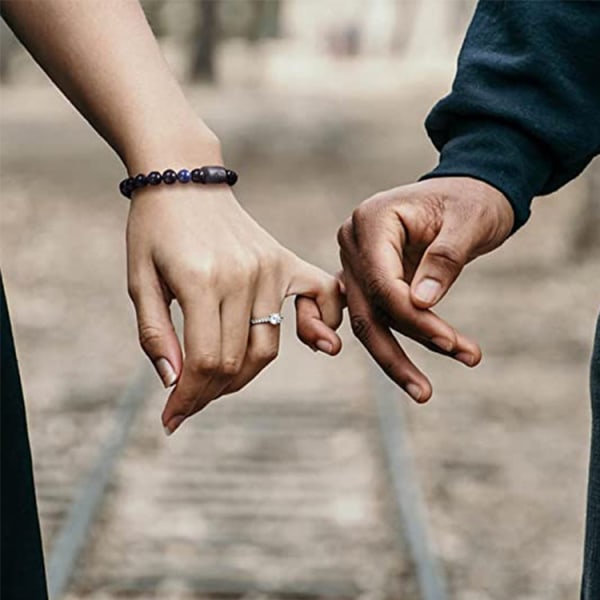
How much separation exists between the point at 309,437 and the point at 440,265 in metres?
4.35

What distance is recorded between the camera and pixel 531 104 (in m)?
1.94

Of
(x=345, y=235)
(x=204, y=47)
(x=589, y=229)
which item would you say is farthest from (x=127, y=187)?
(x=204, y=47)

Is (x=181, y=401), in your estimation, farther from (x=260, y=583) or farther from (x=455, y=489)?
(x=455, y=489)

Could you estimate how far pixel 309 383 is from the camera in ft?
23.3

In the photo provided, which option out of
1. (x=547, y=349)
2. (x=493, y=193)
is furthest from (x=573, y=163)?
(x=547, y=349)

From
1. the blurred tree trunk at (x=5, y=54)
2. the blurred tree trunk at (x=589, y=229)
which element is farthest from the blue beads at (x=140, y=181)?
the blurred tree trunk at (x=5, y=54)

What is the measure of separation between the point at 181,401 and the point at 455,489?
4.21m

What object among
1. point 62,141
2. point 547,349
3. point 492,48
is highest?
point 492,48

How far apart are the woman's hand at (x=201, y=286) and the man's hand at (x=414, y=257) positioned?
0.91 ft

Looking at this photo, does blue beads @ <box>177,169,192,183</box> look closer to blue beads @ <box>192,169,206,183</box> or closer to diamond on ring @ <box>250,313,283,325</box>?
blue beads @ <box>192,169,206,183</box>

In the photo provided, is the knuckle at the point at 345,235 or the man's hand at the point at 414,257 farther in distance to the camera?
the knuckle at the point at 345,235

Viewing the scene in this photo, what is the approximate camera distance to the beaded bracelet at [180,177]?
4.89ft

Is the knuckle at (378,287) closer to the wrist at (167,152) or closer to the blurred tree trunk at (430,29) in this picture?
the wrist at (167,152)

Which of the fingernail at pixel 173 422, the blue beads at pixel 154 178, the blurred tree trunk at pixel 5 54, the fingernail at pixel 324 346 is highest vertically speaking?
the blue beads at pixel 154 178
